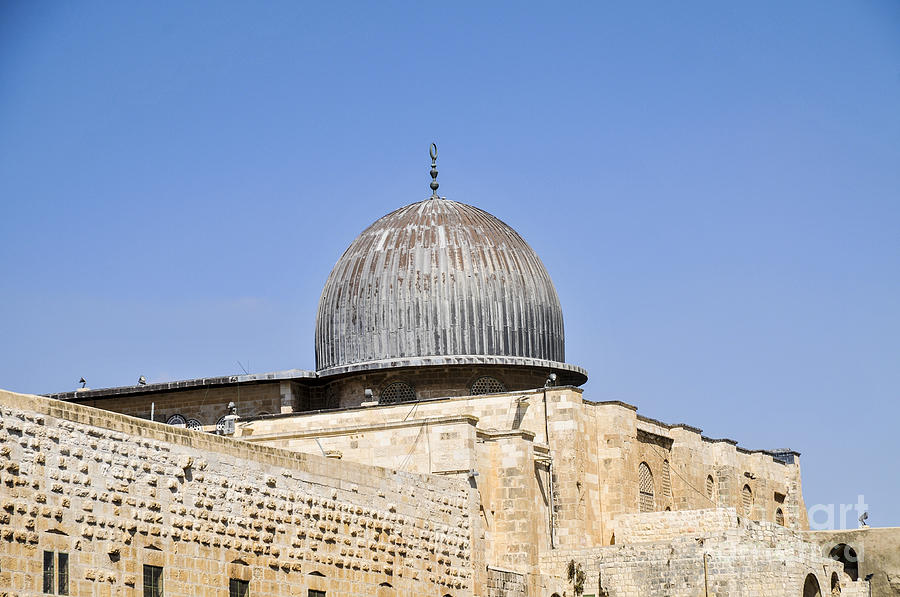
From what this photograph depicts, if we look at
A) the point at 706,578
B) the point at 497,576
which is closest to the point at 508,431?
the point at 497,576

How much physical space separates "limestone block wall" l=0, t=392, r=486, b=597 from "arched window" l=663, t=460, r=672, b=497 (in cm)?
739

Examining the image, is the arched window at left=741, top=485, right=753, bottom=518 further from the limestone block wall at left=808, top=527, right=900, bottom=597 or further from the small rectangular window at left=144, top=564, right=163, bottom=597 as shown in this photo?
the small rectangular window at left=144, top=564, right=163, bottom=597

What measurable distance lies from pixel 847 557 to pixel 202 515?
61.4ft

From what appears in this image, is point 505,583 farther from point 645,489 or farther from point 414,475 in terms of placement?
point 645,489

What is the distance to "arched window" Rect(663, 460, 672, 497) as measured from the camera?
100.0 feet

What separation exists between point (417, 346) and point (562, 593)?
6.78 metres

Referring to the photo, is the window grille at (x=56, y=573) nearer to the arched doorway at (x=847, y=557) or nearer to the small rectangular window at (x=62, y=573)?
the small rectangular window at (x=62, y=573)

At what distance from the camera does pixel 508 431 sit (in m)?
26.0


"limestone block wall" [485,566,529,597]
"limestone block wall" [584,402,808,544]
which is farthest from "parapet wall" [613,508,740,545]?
"limestone block wall" [485,566,529,597]

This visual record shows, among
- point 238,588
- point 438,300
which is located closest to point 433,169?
point 438,300

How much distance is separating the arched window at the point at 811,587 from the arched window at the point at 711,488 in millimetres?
5936

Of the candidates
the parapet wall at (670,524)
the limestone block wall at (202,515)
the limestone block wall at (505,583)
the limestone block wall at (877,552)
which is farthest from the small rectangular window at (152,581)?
the limestone block wall at (877,552)

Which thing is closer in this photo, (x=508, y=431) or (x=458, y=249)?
(x=508, y=431)

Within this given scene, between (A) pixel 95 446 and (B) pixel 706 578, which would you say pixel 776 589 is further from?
(A) pixel 95 446
